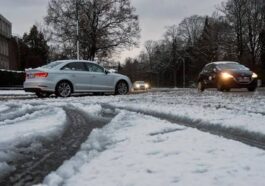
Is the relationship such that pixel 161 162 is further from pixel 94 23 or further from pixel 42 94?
pixel 94 23

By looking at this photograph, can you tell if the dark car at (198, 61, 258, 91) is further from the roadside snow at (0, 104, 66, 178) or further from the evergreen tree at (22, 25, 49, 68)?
the evergreen tree at (22, 25, 49, 68)

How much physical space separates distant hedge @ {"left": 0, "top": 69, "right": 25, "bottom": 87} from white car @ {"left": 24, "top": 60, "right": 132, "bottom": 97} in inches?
702

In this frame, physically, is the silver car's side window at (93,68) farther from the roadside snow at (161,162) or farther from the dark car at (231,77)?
the roadside snow at (161,162)

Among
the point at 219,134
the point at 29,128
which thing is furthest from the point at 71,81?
the point at 219,134

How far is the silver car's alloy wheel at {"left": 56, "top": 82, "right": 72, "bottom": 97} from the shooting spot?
64.5ft

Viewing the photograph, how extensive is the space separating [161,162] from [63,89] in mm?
15041

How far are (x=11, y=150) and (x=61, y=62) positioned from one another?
14.3m

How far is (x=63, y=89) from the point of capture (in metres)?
19.8

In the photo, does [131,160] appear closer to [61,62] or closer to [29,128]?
[29,128]

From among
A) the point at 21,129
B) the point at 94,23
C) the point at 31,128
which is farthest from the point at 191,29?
the point at 21,129

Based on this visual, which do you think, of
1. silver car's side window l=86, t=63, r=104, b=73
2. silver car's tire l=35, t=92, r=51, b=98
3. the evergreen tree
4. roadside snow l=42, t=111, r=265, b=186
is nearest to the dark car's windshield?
silver car's side window l=86, t=63, r=104, b=73

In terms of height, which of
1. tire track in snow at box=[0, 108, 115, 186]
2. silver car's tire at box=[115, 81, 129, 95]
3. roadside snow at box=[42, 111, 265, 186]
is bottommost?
tire track in snow at box=[0, 108, 115, 186]

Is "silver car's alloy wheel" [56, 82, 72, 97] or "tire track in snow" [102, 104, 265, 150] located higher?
"silver car's alloy wheel" [56, 82, 72, 97]

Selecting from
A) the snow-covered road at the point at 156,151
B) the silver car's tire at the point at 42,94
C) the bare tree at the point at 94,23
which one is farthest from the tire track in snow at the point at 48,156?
the bare tree at the point at 94,23
